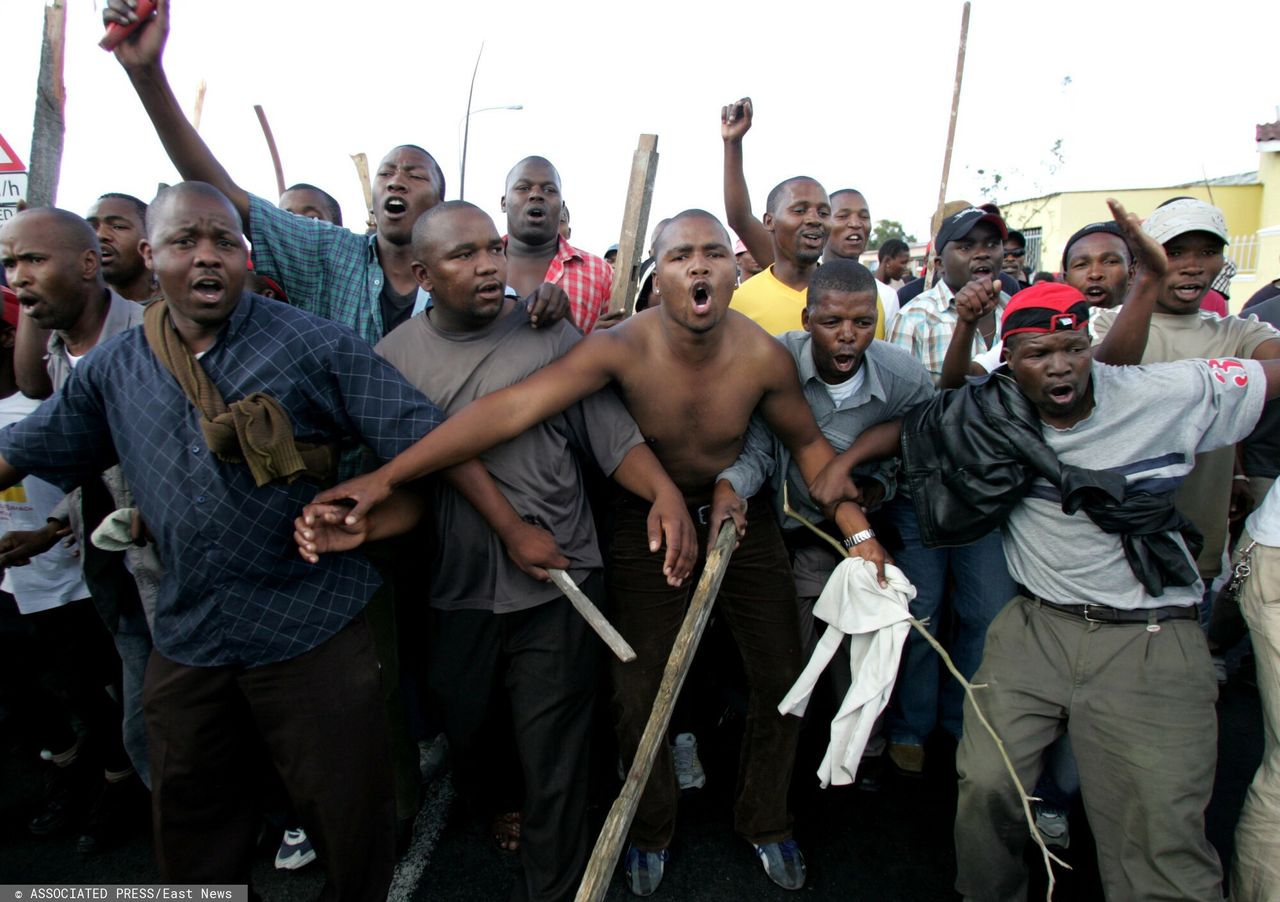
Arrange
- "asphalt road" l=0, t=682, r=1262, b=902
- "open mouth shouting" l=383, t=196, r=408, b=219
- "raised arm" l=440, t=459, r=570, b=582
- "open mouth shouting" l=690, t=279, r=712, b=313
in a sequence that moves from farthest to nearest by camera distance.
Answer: "open mouth shouting" l=383, t=196, r=408, b=219, "asphalt road" l=0, t=682, r=1262, b=902, "open mouth shouting" l=690, t=279, r=712, b=313, "raised arm" l=440, t=459, r=570, b=582

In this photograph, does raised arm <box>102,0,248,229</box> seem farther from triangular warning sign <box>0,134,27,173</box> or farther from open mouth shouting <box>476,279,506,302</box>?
triangular warning sign <box>0,134,27,173</box>

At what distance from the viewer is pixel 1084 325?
7.77ft

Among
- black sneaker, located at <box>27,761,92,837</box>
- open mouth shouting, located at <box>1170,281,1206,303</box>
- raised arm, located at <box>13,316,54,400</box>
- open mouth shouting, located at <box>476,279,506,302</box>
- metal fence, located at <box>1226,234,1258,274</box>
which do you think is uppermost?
metal fence, located at <box>1226,234,1258,274</box>

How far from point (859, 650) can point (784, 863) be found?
92 cm

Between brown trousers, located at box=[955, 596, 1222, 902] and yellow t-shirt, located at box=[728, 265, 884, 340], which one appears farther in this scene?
yellow t-shirt, located at box=[728, 265, 884, 340]

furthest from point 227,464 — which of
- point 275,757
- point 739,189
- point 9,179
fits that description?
point 9,179

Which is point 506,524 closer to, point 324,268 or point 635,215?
point 635,215

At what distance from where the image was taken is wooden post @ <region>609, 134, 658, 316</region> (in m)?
3.21

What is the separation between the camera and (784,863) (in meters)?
2.82

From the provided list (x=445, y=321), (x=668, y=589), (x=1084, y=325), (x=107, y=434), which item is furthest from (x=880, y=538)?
(x=107, y=434)

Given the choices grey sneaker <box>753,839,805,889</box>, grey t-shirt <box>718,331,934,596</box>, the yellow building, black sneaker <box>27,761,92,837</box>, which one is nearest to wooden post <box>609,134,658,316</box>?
grey t-shirt <box>718,331,934,596</box>

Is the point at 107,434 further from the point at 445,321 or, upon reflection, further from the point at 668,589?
the point at 668,589

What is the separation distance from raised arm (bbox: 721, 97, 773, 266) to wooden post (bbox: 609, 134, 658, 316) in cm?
92

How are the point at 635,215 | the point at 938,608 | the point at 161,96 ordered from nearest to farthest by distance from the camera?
the point at 161,96
the point at 635,215
the point at 938,608
